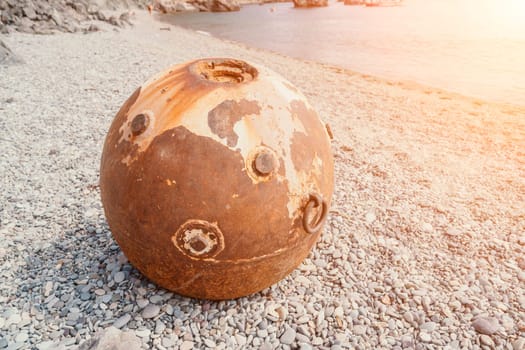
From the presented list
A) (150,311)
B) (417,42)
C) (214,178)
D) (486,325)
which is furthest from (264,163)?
(417,42)

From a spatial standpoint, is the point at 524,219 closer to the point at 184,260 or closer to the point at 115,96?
the point at 184,260

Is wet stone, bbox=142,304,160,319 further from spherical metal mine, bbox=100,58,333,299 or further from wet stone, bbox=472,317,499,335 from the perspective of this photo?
wet stone, bbox=472,317,499,335

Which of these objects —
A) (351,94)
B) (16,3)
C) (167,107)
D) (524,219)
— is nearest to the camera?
(167,107)

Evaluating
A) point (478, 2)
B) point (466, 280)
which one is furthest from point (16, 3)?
point (478, 2)

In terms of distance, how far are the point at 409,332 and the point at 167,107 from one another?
259 centimetres

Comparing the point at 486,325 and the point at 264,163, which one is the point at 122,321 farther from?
the point at 486,325

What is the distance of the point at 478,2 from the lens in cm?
4203

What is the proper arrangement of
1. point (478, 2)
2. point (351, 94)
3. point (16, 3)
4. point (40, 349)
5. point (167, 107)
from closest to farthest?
point (167, 107) → point (40, 349) → point (351, 94) → point (16, 3) → point (478, 2)

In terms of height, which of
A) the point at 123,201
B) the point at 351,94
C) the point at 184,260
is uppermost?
the point at 123,201

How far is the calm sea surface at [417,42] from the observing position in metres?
13.8

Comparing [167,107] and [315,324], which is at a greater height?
[167,107]

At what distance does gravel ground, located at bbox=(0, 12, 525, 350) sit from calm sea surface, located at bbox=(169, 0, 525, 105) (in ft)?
21.0

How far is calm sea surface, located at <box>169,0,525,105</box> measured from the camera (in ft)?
45.2

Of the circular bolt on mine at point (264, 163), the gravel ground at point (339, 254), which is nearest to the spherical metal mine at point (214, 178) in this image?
the circular bolt on mine at point (264, 163)
